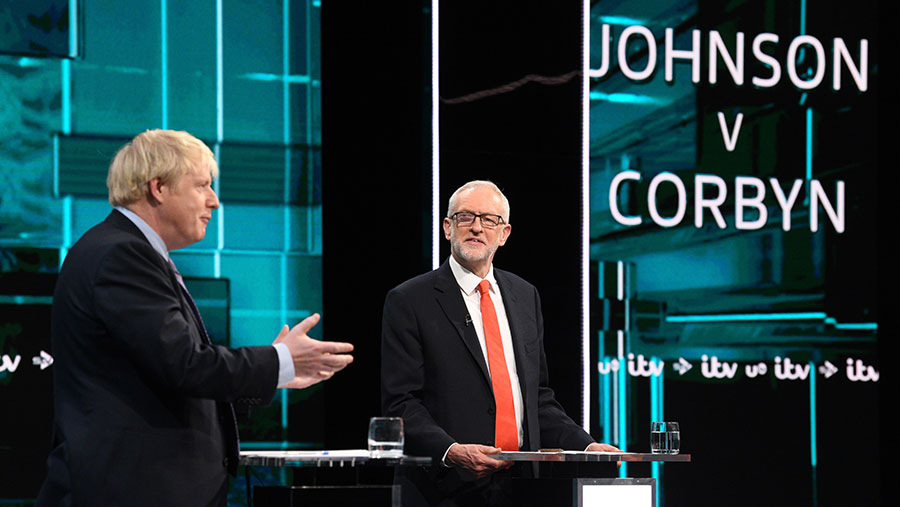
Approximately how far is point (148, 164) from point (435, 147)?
7.33 feet

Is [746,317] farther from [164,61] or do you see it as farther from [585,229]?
[164,61]

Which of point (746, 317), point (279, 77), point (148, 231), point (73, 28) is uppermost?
point (73, 28)

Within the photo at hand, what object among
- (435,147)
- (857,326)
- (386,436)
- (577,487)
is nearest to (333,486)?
(386,436)

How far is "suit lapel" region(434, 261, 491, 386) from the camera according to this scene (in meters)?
3.49

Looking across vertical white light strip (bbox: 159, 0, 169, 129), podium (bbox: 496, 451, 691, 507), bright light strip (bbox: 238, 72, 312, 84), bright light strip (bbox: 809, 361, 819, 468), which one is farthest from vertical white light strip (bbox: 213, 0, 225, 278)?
bright light strip (bbox: 809, 361, 819, 468)

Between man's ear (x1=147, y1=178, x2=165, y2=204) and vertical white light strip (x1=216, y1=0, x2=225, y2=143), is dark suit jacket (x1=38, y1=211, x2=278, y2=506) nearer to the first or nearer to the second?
man's ear (x1=147, y1=178, x2=165, y2=204)

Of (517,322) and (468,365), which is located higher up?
(517,322)

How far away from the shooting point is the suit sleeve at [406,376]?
3287 millimetres

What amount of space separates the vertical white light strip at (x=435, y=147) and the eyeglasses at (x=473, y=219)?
0.86 m

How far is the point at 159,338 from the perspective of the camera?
7.55 ft

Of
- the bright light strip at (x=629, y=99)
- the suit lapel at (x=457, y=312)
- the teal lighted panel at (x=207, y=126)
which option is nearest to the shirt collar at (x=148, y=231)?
the suit lapel at (x=457, y=312)

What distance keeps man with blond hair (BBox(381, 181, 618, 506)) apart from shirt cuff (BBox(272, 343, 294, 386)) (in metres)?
0.88

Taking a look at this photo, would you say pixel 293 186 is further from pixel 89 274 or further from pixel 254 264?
pixel 89 274

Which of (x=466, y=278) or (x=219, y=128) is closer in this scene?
(x=466, y=278)
